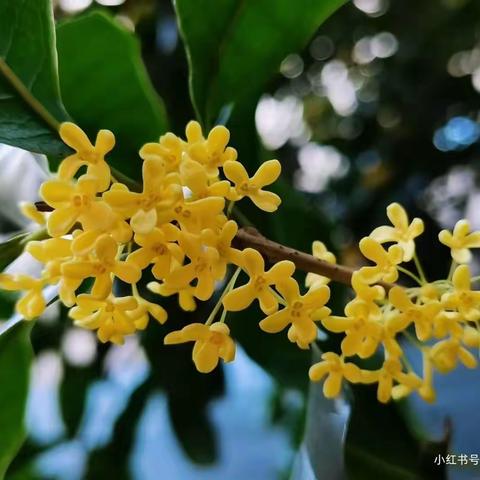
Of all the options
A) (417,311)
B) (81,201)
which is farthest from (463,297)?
(81,201)

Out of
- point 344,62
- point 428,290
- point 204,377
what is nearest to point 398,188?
point 344,62

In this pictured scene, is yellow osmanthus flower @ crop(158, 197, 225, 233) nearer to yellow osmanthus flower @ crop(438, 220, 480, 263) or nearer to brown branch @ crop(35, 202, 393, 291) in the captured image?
brown branch @ crop(35, 202, 393, 291)

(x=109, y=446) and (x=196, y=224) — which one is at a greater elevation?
(x=196, y=224)

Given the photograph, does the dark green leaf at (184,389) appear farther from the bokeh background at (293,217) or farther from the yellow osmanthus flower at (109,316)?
the yellow osmanthus flower at (109,316)

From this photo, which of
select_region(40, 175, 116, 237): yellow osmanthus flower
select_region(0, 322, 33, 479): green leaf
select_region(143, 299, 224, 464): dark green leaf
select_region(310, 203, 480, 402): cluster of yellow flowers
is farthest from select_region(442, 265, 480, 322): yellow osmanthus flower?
select_region(143, 299, 224, 464): dark green leaf

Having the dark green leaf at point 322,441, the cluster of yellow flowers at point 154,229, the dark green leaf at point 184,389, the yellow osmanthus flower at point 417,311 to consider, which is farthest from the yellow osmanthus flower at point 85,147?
the dark green leaf at point 184,389

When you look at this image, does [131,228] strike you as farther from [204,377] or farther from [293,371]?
[204,377]
